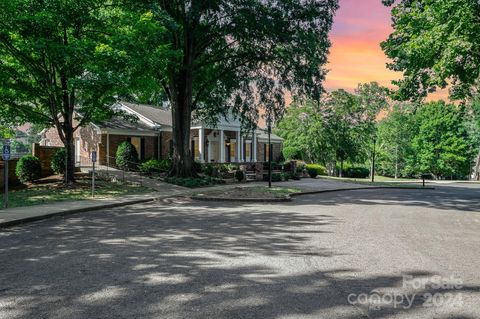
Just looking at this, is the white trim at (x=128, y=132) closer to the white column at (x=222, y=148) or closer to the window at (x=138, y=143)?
the window at (x=138, y=143)

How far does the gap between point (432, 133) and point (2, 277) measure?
Answer: 66087 millimetres

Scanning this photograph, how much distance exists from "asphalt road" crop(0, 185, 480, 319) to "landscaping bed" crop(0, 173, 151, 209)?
5775 mm

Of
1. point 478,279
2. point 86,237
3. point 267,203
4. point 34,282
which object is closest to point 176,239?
point 86,237

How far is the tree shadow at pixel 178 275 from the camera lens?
4.04 metres

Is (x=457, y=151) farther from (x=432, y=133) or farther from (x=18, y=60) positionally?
(x=18, y=60)

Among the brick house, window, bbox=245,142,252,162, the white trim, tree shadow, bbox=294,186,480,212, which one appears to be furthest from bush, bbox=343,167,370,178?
tree shadow, bbox=294,186,480,212

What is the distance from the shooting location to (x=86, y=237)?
8047 mm

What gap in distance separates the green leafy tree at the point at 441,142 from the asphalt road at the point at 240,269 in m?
56.0

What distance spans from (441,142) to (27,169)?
60156 mm

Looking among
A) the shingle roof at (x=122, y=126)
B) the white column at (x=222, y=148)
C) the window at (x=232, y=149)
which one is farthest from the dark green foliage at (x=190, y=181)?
the window at (x=232, y=149)

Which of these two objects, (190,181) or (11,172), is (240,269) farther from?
(11,172)

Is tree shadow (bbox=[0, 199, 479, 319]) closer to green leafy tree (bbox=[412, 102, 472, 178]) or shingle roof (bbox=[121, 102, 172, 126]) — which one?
shingle roof (bbox=[121, 102, 172, 126])

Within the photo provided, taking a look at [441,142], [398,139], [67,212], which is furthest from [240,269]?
[398,139]

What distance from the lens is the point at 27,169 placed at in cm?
2144
